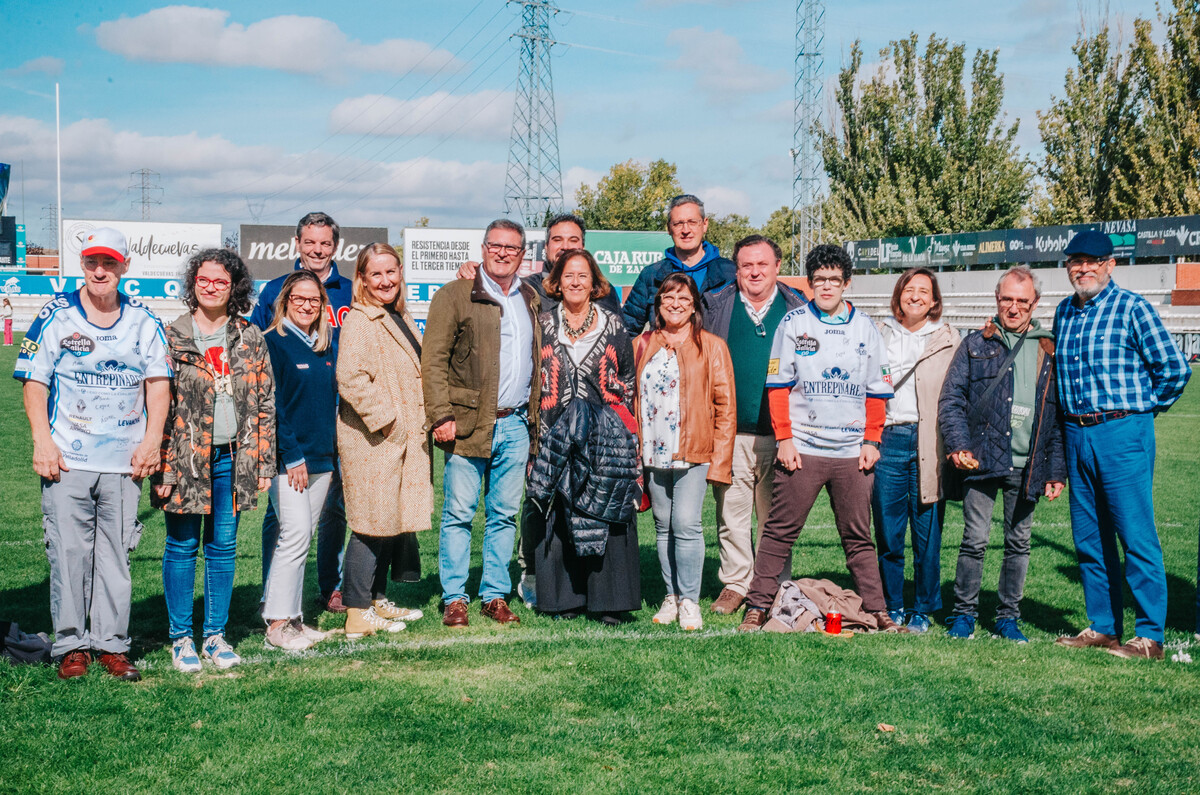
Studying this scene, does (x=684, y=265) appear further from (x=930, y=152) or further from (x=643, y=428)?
(x=930, y=152)

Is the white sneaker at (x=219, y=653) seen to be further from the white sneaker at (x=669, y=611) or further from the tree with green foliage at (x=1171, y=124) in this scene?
the tree with green foliage at (x=1171, y=124)

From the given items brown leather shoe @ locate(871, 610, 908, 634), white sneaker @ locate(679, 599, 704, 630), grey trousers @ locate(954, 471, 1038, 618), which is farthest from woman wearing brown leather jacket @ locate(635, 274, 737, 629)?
grey trousers @ locate(954, 471, 1038, 618)

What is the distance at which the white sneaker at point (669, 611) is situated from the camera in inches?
218

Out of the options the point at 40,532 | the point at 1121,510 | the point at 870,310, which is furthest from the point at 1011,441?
the point at 870,310

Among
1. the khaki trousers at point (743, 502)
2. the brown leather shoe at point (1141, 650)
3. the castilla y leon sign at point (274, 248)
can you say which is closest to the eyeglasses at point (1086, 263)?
the khaki trousers at point (743, 502)

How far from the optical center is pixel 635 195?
6341 cm

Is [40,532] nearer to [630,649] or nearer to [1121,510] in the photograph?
[630,649]

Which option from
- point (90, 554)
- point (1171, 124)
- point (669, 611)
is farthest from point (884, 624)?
point (1171, 124)

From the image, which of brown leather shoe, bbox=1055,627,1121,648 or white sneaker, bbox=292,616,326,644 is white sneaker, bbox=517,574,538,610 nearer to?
white sneaker, bbox=292,616,326,644

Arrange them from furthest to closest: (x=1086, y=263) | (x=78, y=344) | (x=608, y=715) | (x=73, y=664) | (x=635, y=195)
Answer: (x=635, y=195) → (x=1086, y=263) → (x=73, y=664) → (x=78, y=344) → (x=608, y=715)

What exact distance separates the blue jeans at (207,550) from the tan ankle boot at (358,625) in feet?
2.54

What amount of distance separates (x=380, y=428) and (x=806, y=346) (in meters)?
2.32

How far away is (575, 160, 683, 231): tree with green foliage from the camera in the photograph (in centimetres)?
6303

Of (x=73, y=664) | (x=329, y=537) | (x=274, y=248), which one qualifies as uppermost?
(x=274, y=248)
